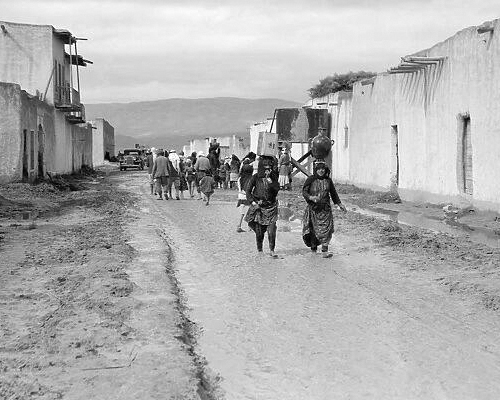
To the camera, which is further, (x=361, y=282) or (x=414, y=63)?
(x=414, y=63)

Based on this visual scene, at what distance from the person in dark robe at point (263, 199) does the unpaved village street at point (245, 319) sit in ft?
1.60

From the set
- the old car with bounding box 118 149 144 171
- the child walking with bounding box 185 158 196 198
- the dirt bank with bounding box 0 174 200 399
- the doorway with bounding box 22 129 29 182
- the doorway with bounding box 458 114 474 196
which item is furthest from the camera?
the old car with bounding box 118 149 144 171

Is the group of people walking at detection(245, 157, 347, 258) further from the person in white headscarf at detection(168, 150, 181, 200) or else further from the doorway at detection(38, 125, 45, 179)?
the doorway at detection(38, 125, 45, 179)

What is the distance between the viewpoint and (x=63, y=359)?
21.3 ft

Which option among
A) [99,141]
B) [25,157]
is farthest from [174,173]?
[99,141]

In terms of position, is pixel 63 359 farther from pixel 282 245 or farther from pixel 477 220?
pixel 477 220

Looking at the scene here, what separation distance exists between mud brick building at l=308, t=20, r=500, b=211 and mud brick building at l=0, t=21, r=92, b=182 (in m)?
12.1

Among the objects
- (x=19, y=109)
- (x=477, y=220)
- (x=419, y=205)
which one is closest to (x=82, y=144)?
(x=19, y=109)

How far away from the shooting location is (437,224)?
61.5 ft

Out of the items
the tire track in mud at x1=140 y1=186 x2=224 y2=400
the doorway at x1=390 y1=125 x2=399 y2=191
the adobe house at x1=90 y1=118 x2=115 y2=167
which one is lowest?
the tire track in mud at x1=140 y1=186 x2=224 y2=400

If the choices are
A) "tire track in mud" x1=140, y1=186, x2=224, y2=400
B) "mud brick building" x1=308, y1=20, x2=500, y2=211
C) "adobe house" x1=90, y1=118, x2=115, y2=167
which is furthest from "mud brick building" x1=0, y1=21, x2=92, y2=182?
"adobe house" x1=90, y1=118, x2=115, y2=167

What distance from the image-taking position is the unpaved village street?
5977 millimetres

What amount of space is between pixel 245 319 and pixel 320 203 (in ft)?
16.6

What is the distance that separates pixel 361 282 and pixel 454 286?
114cm
